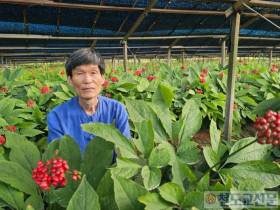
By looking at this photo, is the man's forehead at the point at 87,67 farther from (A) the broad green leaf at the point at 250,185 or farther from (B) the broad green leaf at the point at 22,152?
(A) the broad green leaf at the point at 250,185

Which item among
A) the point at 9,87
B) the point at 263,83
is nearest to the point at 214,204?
the point at 9,87

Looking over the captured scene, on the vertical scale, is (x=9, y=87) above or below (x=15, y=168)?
above

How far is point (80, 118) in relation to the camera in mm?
1575

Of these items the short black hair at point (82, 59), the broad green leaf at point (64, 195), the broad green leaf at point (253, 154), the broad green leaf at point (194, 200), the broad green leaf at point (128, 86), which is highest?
the short black hair at point (82, 59)

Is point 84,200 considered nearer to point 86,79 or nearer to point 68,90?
point 86,79

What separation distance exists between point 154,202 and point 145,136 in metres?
0.22

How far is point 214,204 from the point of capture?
56 centimetres

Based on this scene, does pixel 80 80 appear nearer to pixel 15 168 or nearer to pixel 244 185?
pixel 15 168

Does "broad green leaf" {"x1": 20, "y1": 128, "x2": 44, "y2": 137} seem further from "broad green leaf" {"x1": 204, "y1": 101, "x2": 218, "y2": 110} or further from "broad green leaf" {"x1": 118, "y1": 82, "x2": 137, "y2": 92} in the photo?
"broad green leaf" {"x1": 204, "y1": 101, "x2": 218, "y2": 110}

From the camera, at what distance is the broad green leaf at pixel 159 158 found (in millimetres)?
673

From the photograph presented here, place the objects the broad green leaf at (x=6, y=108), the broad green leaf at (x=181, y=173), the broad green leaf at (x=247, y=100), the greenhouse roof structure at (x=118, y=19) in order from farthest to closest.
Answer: the greenhouse roof structure at (x=118, y=19) → the broad green leaf at (x=247, y=100) → the broad green leaf at (x=6, y=108) → the broad green leaf at (x=181, y=173)

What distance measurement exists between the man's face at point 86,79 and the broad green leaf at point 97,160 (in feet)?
2.68

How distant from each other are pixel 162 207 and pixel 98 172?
231 mm

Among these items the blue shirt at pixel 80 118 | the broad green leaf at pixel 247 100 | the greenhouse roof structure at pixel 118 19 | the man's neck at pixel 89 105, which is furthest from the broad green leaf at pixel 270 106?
the greenhouse roof structure at pixel 118 19
